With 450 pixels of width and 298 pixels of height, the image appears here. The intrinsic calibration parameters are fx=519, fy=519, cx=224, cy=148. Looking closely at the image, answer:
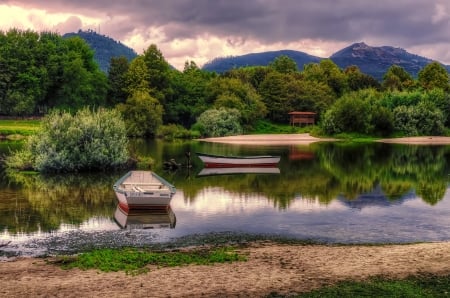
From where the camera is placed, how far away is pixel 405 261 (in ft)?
55.4

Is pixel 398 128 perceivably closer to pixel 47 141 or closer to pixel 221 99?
pixel 221 99

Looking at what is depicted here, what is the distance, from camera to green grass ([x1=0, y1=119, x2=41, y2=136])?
285ft

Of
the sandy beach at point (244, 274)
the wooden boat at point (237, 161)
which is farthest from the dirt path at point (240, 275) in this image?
the wooden boat at point (237, 161)

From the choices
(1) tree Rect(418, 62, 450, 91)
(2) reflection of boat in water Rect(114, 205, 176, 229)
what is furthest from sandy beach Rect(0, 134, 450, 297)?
(1) tree Rect(418, 62, 450, 91)

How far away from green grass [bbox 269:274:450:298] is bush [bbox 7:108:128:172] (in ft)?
106

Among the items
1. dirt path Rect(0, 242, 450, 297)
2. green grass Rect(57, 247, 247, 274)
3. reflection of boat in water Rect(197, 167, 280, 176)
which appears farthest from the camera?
reflection of boat in water Rect(197, 167, 280, 176)

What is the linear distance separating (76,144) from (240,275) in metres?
30.6

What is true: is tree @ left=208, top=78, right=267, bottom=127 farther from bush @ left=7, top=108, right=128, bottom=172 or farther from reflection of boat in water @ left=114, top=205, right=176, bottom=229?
reflection of boat in water @ left=114, top=205, right=176, bottom=229

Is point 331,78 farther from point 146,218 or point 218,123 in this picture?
point 146,218

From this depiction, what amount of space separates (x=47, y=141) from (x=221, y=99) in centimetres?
7076

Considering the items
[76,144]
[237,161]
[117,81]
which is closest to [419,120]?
[237,161]

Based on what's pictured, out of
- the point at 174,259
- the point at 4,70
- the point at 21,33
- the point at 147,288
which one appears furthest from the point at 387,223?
the point at 21,33

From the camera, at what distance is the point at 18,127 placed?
92.3 meters

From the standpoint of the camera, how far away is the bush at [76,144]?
4262cm
